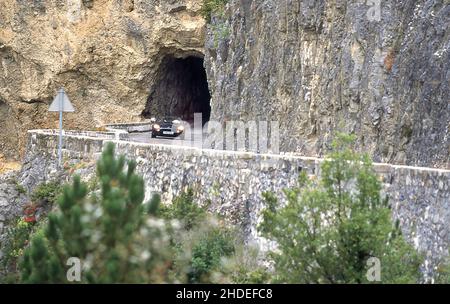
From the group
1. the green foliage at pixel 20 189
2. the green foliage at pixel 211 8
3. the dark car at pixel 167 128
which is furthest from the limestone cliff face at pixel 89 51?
the green foliage at pixel 20 189

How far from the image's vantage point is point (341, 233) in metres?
14.4

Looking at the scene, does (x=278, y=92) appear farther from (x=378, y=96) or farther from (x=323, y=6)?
(x=378, y=96)

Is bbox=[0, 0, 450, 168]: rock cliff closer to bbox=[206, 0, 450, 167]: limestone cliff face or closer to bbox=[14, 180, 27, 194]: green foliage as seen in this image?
bbox=[206, 0, 450, 167]: limestone cliff face

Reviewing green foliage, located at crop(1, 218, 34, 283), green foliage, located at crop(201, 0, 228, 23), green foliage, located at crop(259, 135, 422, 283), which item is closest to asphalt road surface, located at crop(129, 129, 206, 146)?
green foliage, located at crop(201, 0, 228, 23)

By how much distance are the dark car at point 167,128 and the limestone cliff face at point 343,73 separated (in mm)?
1956

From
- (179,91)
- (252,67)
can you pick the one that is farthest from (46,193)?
(179,91)

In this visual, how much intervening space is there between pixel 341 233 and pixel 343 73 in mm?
12259

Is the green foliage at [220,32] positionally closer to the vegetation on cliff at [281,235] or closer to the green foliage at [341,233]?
the vegetation on cliff at [281,235]

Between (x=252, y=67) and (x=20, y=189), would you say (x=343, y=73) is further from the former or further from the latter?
(x=20, y=189)

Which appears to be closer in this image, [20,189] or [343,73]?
[343,73]

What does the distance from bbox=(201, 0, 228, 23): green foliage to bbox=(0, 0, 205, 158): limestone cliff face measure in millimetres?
631

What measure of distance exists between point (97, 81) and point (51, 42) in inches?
97.2

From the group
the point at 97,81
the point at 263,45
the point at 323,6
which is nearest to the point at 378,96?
the point at 323,6

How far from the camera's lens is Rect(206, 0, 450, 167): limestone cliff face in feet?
71.3
